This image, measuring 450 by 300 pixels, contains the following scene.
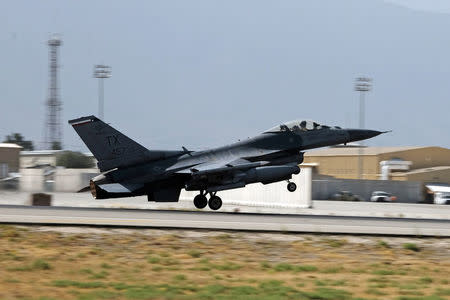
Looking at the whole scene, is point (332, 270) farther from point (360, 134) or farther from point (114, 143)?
point (360, 134)

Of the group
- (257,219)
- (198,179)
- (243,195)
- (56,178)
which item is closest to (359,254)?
(257,219)

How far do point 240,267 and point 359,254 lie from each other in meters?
4.15

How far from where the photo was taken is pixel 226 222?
2412 centimetres

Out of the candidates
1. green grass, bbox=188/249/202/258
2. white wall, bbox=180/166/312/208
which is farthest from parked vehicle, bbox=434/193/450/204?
green grass, bbox=188/249/202/258

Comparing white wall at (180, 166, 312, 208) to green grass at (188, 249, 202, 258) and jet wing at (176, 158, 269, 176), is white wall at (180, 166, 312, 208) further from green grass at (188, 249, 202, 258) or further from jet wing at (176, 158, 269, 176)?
green grass at (188, 249, 202, 258)

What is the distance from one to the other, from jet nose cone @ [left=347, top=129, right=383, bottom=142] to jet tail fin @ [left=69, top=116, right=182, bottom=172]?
34.9 feet

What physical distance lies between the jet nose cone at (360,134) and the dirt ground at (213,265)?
43.3ft

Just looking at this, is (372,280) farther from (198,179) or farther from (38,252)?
(198,179)

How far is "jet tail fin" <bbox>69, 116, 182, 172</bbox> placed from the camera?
3000 centimetres

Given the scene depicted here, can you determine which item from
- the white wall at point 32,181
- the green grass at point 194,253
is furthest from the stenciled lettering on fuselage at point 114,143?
the white wall at point 32,181

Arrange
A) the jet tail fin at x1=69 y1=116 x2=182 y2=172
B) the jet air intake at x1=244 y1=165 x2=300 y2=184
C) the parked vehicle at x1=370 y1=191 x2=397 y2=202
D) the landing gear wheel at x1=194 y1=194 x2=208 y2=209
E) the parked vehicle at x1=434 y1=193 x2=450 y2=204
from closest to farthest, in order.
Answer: the jet tail fin at x1=69 y1=116 x2=182 y2=172 → the jet air intake at x1=244 y1=165 x2=300 y2=184 → the landing gear wheel at x1=194 y1=194 x2=208 y2=209 → the parked vehicle at x1=434 y1=193 x2=450 y2=204 → the parked vehicle at x1=370 y1=191 x2=397 y2=202

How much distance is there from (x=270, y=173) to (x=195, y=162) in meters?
3.66

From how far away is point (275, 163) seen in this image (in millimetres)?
32281

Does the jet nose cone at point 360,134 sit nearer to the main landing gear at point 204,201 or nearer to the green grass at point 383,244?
the main landing gear at point 204,201
